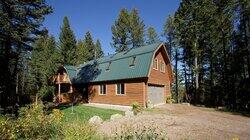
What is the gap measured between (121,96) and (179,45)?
769 inches

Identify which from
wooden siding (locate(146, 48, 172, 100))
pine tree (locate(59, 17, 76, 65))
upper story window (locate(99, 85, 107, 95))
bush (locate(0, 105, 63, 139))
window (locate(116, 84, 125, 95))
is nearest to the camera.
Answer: bush (locate(0, 105, 63, 139))

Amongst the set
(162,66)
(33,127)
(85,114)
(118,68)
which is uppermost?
(162,66)

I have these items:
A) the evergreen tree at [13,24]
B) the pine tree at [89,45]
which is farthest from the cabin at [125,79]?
the pine tree at [89,45]

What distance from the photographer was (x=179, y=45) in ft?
148

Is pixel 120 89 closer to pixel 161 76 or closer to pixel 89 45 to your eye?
pixel 161 76

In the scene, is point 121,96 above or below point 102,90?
below

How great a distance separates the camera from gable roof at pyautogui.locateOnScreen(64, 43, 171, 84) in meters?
27.5

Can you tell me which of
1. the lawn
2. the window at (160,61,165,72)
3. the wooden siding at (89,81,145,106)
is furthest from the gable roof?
the lawn

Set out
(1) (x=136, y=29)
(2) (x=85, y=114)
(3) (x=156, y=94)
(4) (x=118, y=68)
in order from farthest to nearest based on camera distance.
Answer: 1. (1) (x=136, y=29)
2. (4) (x=118, y=68)
3. (3) (x=156, y=94)
4. (2) (x=85, y=114)

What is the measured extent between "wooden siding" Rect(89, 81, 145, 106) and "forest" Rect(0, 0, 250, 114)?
22.9 feet

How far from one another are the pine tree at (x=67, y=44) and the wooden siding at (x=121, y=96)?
75.1 ft

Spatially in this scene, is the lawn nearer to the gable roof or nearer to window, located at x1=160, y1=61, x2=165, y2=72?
the gable roof

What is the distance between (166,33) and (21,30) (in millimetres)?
30323

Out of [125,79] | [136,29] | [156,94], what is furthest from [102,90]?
[136,29]
